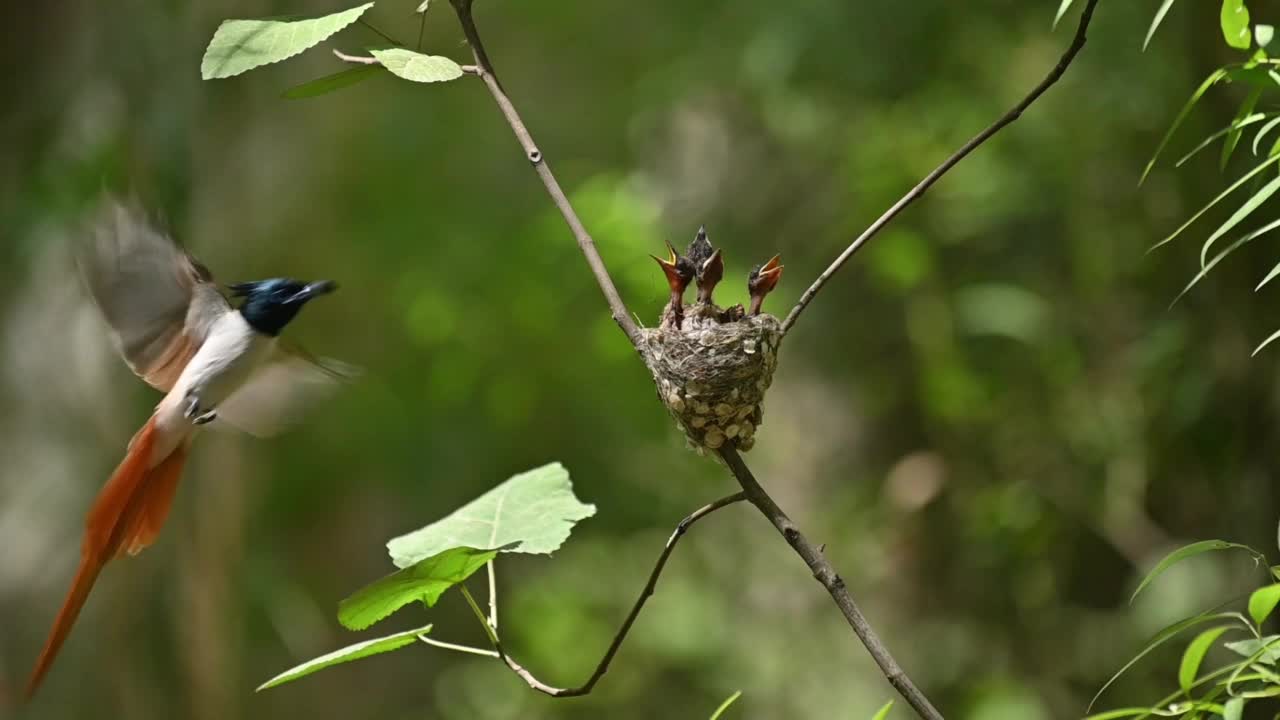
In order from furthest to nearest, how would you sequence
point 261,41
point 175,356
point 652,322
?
point 652,322 < point 175,356 < point 261,41

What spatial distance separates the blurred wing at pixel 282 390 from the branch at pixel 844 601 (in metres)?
→ 0.69

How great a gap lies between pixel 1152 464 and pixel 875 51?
1.03 meters

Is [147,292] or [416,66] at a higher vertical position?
[416,66]

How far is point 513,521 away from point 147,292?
516mm

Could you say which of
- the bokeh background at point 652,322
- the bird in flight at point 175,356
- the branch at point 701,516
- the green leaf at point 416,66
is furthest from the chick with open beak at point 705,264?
the bokeh background at point 652,322

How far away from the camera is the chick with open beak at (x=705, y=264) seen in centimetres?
96

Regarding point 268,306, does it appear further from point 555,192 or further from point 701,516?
point 701,516

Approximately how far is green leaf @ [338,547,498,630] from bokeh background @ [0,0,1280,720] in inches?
51.3

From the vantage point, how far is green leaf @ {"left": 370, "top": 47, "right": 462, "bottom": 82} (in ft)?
2.66

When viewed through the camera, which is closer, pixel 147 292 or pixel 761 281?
pixel 761 281

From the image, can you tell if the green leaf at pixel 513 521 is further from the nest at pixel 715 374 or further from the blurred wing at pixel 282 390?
the blurred wing at pixel 282 390

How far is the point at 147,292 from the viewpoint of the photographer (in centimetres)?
125

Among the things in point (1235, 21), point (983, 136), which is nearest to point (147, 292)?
point (983, 136)

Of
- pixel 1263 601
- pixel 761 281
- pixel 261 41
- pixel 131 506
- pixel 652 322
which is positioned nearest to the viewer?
pixel 1263 601
